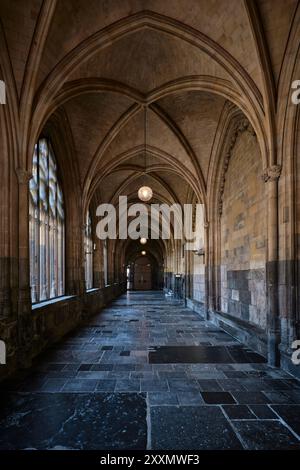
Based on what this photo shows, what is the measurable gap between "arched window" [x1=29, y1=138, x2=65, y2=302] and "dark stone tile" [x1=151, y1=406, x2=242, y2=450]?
484 cm

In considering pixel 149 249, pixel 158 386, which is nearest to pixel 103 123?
pixel 158 386

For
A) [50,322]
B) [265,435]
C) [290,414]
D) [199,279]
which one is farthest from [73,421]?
[199,279]

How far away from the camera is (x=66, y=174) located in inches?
393

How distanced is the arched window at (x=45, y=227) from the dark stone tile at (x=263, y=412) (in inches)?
213

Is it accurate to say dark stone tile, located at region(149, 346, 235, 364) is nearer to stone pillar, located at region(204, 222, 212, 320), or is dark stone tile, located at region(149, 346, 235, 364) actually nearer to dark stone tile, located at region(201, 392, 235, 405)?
dark stone tile, located at region(201, 392, 235, 405)

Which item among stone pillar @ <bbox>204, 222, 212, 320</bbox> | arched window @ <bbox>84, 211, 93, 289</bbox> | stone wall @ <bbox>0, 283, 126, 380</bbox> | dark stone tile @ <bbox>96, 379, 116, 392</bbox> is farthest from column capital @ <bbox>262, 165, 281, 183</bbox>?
arched window @ <bbox>84, 211, 93, 289</bbox>

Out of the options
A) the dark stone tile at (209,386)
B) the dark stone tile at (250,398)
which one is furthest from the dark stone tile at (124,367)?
the dark stone tile at (250,398)

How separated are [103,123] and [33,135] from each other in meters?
4.32

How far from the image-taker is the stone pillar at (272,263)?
5.41 m

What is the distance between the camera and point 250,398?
155 inches

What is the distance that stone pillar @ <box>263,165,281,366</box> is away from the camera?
5.41 m

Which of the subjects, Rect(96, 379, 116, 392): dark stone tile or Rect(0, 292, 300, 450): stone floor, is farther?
Rect(96, 379, 116, 392): dark stone tile

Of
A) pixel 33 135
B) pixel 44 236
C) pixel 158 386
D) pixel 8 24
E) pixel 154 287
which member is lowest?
pixel 154 287
